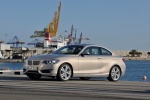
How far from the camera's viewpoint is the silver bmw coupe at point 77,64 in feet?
51.7

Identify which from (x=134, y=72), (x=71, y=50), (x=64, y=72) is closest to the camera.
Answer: (x=64, y=72)

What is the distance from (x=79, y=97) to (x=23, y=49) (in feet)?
606

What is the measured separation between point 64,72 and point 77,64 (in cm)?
68

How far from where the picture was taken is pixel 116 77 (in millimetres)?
17500

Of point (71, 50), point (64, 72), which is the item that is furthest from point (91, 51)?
point (64, 72)

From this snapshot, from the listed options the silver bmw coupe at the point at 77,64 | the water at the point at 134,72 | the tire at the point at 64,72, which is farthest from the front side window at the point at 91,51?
the water at the point at 134,72

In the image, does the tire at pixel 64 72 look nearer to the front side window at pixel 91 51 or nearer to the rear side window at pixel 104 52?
the front side window at pixel 91 51

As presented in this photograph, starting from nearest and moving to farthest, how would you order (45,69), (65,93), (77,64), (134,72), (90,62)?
(65,93), (45,69), (77,64), (90,62), (134,72)

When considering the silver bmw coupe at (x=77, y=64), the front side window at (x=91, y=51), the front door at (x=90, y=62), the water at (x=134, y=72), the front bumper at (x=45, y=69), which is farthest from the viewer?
the water at (x=134, y=72)

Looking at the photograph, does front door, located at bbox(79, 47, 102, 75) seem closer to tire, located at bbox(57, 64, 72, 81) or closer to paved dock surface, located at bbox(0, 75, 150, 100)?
tire, located at bbox(57, 64, 72, 81)

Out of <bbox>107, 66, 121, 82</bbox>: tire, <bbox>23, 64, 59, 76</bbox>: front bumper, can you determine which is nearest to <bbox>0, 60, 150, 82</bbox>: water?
<bbox>107, 66, 121, 82</bbox>: tire

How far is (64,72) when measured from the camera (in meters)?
15.9

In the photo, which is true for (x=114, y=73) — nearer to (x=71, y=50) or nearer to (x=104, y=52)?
(x=104, y=52)

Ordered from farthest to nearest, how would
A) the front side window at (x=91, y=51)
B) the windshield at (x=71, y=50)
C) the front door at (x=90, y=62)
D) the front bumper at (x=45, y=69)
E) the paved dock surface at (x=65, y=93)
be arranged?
the front side window at (x=91, y=51)
the windshield at (x=71, y=50)
the front door at (x=90, y=62)
the front bumper at (x=45, y=69)
the paved dock surface at (x=65, y=93)
